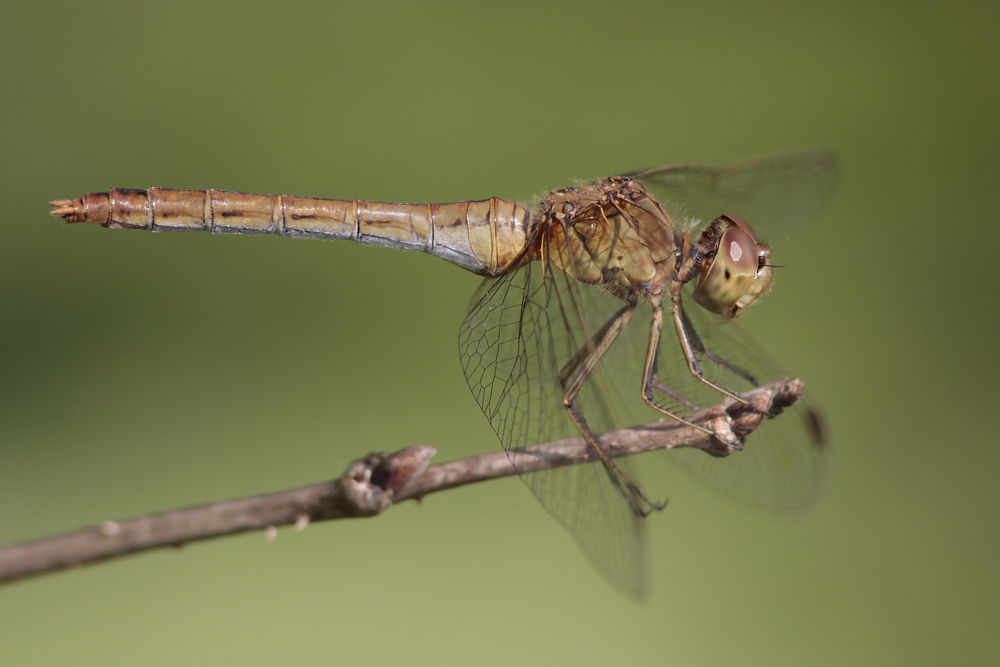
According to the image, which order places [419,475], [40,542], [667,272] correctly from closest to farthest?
1. [40,542]
2. [419,475]
3. [667,272]

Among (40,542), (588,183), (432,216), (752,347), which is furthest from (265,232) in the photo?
(752,347)

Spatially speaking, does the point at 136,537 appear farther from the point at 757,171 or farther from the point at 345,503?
the point at 757,171

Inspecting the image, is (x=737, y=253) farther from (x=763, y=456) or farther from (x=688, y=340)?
(x=763, y=456)

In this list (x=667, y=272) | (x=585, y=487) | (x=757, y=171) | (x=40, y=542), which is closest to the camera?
(x=40, y=542)

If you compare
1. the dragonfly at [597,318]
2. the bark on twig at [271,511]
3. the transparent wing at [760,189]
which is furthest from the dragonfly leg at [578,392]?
the transparent wing at [760,189]

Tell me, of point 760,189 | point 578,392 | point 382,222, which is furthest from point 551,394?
point 760,189

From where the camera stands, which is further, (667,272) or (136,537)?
(667,272)

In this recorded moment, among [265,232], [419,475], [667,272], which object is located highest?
[265,232]

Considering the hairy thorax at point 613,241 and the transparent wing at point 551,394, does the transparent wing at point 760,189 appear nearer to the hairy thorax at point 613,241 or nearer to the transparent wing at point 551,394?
the hairy thorax at point 613,241
